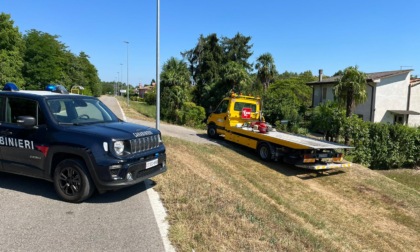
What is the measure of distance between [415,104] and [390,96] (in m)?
3.72

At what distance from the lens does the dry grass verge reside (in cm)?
419

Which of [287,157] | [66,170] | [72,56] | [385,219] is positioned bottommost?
[385,219]

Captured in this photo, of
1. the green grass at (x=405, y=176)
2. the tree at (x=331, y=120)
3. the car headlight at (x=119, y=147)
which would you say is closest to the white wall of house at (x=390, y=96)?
the green grass at (x=405, y=176)

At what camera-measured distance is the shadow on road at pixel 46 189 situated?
211 inches

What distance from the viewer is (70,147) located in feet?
16.0

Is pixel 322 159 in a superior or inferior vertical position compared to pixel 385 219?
superior

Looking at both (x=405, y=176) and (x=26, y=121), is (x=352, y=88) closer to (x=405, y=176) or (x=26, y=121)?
(x=405, y=176)

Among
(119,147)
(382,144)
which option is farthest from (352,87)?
(119,147)

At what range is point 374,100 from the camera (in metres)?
29.1

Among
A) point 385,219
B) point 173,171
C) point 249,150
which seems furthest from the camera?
point 249,150

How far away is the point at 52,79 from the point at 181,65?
95.1 ft

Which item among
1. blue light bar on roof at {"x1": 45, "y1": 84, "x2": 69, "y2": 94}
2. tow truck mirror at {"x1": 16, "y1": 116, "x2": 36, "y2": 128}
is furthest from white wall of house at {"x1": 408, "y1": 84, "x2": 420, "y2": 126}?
tow truck mirror at {"x1": 16, "y1": 116, "x2": 36, "y2": 128}

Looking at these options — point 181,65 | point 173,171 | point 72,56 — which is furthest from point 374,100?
point 72,56

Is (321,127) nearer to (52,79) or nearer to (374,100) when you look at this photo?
(374,100)
